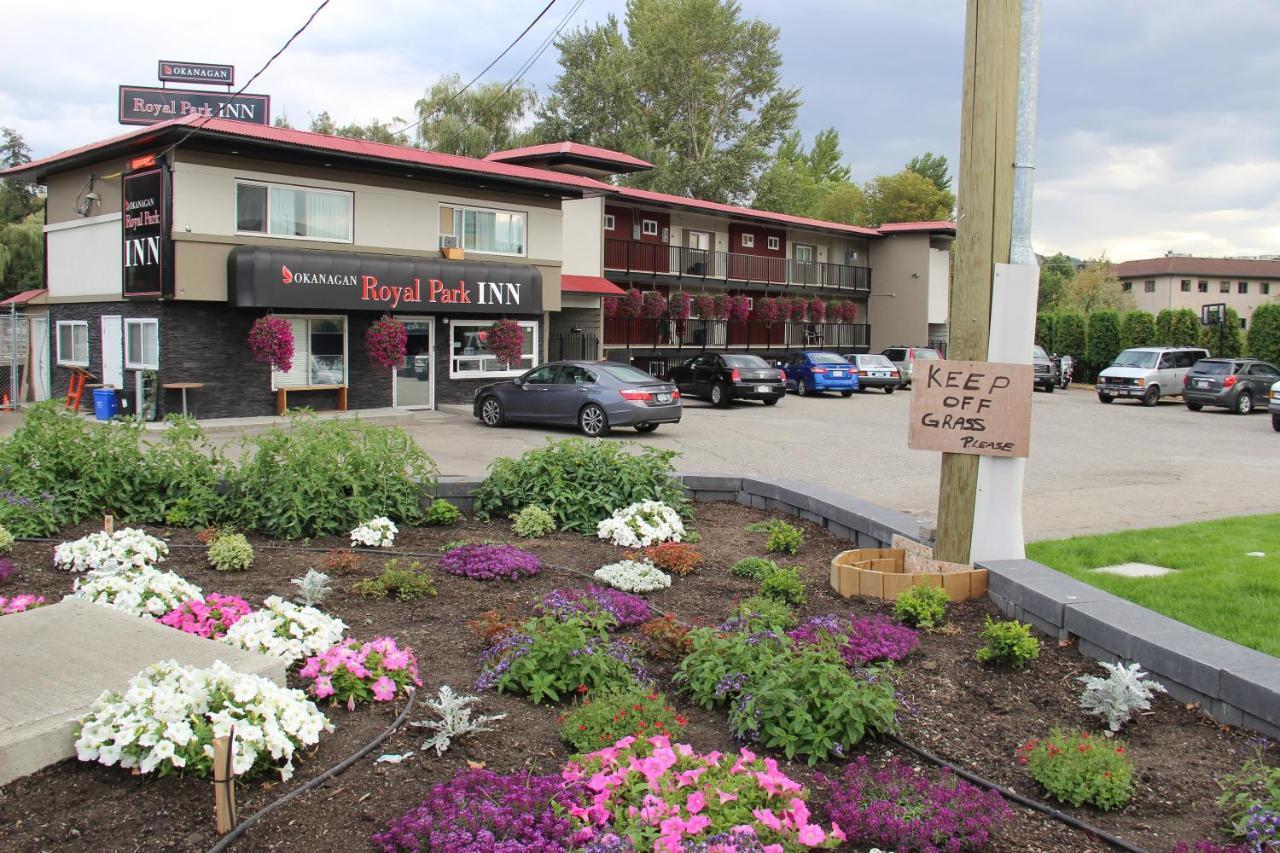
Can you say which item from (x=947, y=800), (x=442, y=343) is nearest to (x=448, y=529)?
(x=947, y=800)

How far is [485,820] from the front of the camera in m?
3.41

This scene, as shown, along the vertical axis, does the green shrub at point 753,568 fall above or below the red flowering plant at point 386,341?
below


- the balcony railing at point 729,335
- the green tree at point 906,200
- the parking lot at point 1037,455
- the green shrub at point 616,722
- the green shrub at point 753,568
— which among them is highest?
the green tree at point 906,200

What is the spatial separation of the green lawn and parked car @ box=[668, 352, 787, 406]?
714 inches

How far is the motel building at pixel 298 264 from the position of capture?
2139 centimetres

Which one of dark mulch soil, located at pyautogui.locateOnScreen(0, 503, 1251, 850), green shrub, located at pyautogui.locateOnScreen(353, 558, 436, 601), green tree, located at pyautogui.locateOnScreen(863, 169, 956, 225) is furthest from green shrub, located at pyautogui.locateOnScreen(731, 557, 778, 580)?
green tree, located at pyautogui.locateOnScreen(863, 169, 956, 225)

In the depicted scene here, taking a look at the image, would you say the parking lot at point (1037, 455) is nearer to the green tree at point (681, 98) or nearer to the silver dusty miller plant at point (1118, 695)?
the silver dusty miller plant at point (1118, 695)

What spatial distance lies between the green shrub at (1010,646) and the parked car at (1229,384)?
29323 mm

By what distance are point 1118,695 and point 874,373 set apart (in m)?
32.1

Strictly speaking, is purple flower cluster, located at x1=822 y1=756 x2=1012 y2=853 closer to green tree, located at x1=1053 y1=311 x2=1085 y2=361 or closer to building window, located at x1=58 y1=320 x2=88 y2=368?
building window, located at x1=58 y1=320 x2=88 y2=368

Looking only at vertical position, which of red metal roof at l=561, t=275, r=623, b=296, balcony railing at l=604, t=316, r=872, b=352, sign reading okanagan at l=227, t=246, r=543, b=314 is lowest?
balcony railing at l=604, t=316, r=872, b=352

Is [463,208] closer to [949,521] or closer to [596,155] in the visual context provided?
[596,155]

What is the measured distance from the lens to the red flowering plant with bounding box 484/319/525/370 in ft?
86.3

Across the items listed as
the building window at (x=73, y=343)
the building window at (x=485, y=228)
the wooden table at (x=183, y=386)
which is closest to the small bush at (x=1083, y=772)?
the wooden table at (x=183, y=386)
